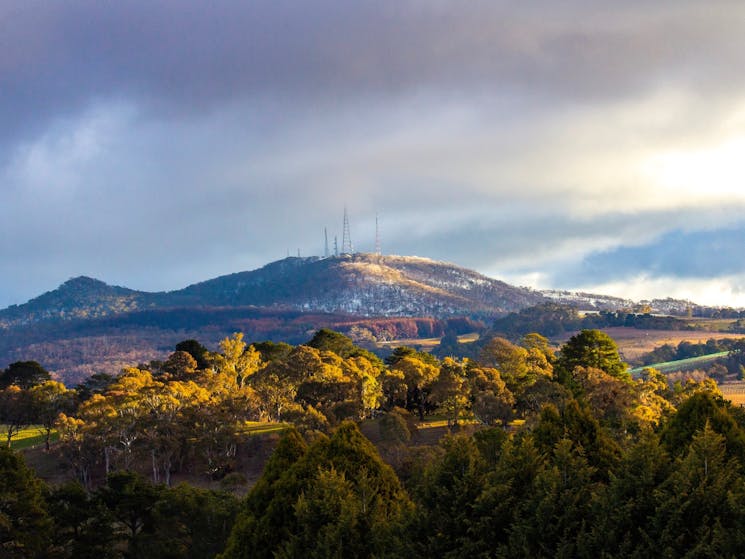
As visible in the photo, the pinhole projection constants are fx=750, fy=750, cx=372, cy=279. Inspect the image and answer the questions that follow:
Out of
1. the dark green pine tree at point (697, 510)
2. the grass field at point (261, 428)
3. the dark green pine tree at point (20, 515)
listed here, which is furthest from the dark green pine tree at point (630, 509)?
the grass field at point (261, 428)

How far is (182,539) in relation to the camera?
111 feet

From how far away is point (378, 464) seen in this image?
23.0 meters

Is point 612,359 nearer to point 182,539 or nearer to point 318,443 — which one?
point 182,539

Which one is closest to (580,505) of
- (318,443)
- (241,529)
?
(318,443)

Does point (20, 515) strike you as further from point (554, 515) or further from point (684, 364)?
point (684, 364)

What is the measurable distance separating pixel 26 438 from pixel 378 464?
59909mm

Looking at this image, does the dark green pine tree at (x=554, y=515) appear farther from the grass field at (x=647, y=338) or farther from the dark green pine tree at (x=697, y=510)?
the grass field at (x=647, y=338)

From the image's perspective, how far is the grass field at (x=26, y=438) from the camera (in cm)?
6850

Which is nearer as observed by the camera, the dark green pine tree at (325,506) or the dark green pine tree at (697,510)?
the dark green pine tree at (697,510)

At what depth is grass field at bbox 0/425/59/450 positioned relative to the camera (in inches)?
2697

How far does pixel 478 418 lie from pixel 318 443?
37260mm

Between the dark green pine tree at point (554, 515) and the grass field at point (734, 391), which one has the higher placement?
the dark green pine tree at point (554, 515)

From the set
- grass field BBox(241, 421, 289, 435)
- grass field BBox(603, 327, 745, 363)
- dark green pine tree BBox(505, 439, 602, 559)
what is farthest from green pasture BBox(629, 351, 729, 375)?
dark green pine tree BBox(505, 439, 602, 559)

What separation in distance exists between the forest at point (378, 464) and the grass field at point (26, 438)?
123 centimetres
